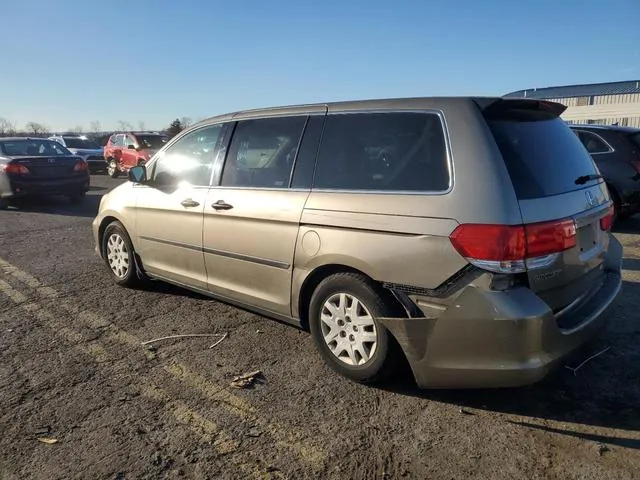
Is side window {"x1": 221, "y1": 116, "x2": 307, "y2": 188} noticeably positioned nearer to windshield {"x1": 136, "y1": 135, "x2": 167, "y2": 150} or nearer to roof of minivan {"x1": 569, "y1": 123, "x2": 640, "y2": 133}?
roof of minivan {"x1": 569, "y1": 123, "x2": 640, "y2": 133}

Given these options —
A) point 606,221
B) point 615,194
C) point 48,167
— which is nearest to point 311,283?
point 606,221

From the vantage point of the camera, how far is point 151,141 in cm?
1948

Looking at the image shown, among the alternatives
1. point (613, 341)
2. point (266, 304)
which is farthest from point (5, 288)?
point (613, 341)

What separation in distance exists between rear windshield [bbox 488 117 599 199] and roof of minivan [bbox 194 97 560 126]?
0.57 ft

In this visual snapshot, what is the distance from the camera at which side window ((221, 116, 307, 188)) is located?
3812mm

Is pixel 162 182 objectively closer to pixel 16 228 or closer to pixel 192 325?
pixel 192 325

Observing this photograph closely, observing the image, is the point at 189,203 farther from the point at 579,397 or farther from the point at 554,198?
the point at 579,397

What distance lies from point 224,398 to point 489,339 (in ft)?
5.47

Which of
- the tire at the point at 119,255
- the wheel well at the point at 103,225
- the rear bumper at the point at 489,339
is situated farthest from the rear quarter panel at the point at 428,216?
the wheel well at the point at 103,225

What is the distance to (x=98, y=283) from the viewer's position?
5699mm

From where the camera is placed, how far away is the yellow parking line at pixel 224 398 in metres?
2.70

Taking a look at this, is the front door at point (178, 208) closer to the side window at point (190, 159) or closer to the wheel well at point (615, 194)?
the side window at point (190, 159)

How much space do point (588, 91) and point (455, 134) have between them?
41378 millimetres

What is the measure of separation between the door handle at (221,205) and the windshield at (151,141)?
16.0 m
